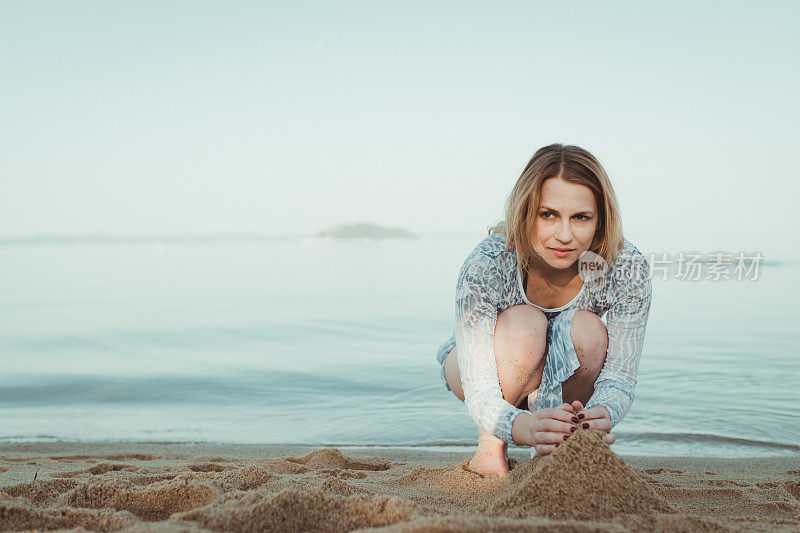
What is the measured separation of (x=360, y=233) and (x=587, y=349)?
57551mm

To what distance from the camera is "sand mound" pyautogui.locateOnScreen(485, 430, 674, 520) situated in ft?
5.07

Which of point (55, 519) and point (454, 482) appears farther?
point (454, 482)

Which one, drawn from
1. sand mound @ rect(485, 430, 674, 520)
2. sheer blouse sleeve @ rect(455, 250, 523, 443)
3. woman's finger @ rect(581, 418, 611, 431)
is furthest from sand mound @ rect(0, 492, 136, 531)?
woman's finger @ rect(581, 418, 611, 431)

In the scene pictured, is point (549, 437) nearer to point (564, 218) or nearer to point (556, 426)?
point (556, 426)

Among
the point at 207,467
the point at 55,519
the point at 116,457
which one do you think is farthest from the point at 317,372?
the point at 55,519

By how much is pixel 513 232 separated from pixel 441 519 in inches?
48.5

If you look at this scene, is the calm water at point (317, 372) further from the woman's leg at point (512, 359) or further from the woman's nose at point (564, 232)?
the woman's nose at point (564, 232)

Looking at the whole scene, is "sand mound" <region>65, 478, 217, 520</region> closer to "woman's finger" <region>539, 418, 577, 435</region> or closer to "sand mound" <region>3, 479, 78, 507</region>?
"sand mound" <region>3, 479, 78, 507</region>

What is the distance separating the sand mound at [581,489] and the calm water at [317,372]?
5.59 ft

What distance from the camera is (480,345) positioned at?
2188mm

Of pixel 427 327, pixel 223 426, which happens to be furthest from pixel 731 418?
pixel 427 327

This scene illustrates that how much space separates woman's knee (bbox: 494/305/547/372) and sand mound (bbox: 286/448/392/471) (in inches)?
33.7

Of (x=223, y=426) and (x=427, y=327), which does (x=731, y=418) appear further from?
(x=427, y=327)

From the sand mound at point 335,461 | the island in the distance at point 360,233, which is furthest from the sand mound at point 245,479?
the island in the distance at point 360,233
